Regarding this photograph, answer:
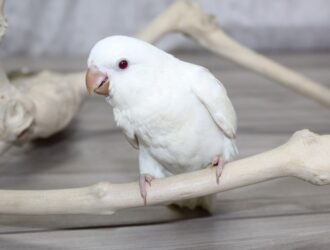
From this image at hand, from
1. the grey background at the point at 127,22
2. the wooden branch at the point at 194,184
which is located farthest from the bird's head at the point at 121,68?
the grey background at the point at 127,22

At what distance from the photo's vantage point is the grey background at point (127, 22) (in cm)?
166

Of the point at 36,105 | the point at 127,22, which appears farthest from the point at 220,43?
the point at 127,22

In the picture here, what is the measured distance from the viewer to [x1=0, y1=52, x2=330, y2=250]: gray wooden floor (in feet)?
2.42

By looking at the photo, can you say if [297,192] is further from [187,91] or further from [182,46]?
[182,46]

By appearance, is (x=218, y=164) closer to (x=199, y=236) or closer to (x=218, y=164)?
(x=218, y=164)

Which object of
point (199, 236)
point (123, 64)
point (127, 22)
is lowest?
point (199, 236)

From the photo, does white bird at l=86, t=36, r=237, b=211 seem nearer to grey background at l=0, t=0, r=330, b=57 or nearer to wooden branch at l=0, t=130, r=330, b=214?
wooden branch at l=0, t=130, r=330, b=214

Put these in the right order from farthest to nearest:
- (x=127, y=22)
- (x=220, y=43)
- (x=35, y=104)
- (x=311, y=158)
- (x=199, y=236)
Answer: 1. (x=127, y=22)
2. (x=220, y=43)
3. (x=35, y=104)
4. (x=199, y=236)
5. (x=311, y=158)

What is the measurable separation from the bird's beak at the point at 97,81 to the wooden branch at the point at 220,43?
41cm

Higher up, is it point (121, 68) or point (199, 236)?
point (121, 68)

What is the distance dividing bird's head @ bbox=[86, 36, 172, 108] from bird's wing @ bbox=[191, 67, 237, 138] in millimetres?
50

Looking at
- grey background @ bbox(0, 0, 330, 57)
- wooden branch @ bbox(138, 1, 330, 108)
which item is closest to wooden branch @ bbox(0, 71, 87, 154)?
wooden branch @ bbox(138, 1, 330, 108)

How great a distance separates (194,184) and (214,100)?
96mm

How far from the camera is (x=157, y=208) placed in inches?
32.6
